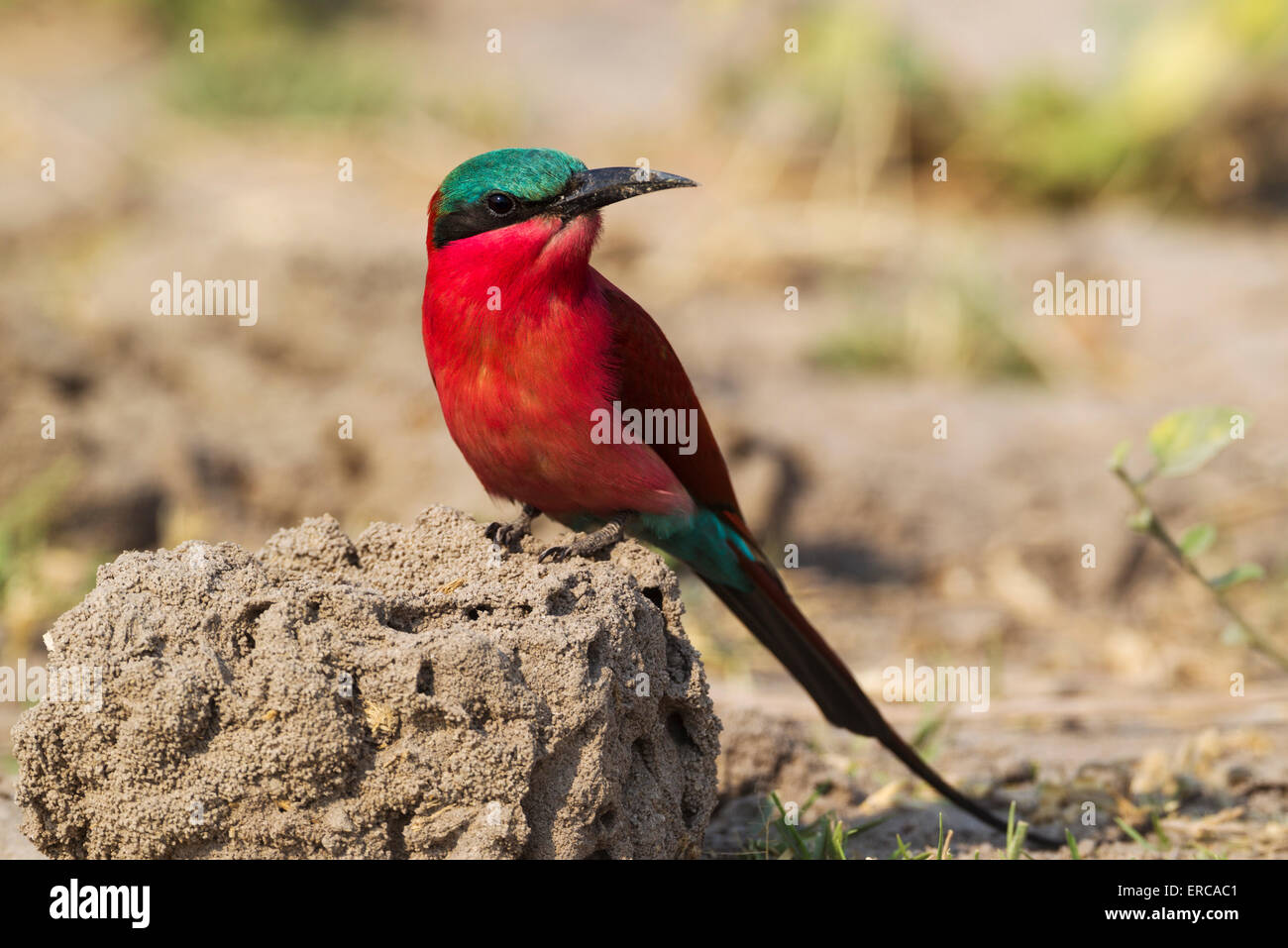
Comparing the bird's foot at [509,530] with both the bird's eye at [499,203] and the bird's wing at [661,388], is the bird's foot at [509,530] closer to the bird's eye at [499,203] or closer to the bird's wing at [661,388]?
the bird's wing at [661,388]

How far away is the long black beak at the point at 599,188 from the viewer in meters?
3.07

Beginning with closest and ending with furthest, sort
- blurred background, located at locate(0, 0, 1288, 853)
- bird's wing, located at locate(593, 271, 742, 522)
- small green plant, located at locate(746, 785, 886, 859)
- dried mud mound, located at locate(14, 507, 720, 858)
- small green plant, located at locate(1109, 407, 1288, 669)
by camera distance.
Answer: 1. dried mud mound, located at locate(14, 507, 720, 858)
2. small green plant, located at locate(746, 785, 886, 859)
3. bird's wing, located at locate(593, 271, 742, 522)
4. small green plant, located at locate(1109, 407, 1288, 669)
5. blurred background, located at locate(0, 0, 1288, 853)

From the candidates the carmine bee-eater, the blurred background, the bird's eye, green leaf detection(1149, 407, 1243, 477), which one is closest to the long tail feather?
the carmine bee-eater

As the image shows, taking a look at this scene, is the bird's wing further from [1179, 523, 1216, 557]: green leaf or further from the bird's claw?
[1179, 523, 1216, 557]: green leaf

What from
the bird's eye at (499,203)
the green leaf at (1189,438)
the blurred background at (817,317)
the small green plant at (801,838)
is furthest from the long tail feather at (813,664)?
the bird's eye at (499,203)

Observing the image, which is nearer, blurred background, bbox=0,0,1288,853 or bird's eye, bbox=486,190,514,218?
bird's eye, bbox=486,190,514,218

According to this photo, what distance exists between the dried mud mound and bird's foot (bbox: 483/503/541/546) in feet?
1.44

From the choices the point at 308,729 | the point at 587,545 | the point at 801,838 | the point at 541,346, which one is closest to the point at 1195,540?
the point at 801,838

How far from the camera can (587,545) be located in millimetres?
3051

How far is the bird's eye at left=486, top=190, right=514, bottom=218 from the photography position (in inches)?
122

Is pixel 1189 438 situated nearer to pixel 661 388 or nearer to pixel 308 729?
pixel 661 388

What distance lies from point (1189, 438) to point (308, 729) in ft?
7.40
